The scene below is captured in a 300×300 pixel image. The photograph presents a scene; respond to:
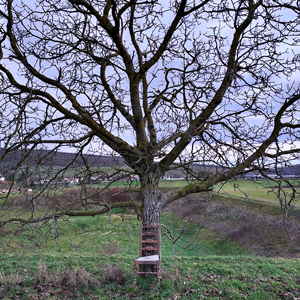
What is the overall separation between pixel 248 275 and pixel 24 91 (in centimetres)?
618

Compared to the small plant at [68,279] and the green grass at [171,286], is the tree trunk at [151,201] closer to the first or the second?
the green grass at [171,286]

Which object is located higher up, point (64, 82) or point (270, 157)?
point (64, 82)

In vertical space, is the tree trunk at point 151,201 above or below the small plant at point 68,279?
above

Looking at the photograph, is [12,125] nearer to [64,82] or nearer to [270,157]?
[64,82]

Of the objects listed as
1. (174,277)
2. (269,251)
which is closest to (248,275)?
(174,277)

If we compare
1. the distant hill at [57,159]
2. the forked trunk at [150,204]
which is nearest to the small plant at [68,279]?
the forked trunk at [150,204]

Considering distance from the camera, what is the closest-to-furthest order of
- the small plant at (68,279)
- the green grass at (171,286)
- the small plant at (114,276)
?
the green grass at (171,286) < the small plant at (68,279) < the small plant at (114,276)

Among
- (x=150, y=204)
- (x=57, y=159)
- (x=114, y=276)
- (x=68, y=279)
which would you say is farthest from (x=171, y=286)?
(x=57, y=159)

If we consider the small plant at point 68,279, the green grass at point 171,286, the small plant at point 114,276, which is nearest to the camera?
the green grass at point 171,286

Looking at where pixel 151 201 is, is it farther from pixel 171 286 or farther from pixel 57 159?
pixel 57 159

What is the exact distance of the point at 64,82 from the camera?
5992 millimetres

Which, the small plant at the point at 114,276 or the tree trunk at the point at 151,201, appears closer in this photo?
the tree trunk at the point at 151,201

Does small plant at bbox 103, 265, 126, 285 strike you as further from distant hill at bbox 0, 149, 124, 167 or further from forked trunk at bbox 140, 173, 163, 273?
distant hill at bbox 0, 149, 124, 167

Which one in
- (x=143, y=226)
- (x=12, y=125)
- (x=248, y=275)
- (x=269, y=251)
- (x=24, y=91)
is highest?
(x=24, y=91)
